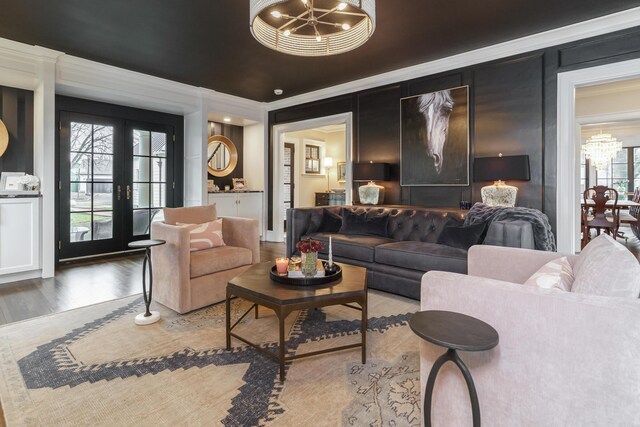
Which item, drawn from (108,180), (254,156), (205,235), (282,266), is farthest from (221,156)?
(282,266)

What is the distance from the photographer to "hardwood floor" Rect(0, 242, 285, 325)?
2.96 m

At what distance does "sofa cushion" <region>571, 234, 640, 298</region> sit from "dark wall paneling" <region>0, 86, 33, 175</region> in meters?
5.59

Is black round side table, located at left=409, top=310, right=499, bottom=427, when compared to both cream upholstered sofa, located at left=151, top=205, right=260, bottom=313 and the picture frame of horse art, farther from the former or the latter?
the picture frame of horse art

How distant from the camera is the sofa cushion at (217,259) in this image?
2.87 metres

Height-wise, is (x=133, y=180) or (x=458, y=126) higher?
(x=458, y=126)

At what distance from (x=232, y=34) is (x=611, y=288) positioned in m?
3.77

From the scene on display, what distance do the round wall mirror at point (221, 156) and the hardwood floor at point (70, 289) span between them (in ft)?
8.11

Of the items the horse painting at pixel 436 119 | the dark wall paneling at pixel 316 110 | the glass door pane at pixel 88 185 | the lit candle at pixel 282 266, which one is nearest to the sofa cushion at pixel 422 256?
the lit candle at pixel 282 266

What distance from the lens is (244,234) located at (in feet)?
11.3

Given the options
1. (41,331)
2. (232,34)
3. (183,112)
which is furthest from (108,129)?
(41,331)

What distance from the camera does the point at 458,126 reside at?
13.8 feet

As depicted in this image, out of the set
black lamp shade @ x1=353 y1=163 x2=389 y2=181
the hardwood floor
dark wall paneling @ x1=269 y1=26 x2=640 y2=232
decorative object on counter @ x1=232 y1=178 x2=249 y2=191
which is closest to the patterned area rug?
the hardwood floor

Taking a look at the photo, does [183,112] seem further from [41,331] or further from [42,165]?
[41,331]

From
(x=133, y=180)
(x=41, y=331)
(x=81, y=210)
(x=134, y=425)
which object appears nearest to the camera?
(x=134, y=425)
